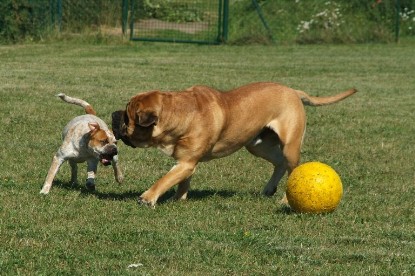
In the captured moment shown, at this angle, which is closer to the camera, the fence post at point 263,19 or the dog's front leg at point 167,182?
the dog's front leg at point 167,182

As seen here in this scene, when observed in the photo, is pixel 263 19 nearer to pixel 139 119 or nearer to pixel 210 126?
pixel 210 126

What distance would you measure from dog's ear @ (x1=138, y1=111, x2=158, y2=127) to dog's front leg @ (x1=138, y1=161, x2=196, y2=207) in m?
0.50

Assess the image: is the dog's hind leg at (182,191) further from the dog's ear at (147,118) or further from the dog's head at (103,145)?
the dog's ear at (147,118)

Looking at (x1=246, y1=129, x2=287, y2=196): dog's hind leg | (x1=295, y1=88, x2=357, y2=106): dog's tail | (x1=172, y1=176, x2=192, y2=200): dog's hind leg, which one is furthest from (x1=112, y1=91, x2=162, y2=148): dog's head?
(x1=295, y1=88, x2=357, y2=106): dog's tail

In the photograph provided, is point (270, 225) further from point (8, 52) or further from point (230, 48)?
point (230, 48)

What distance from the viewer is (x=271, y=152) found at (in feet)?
31.9

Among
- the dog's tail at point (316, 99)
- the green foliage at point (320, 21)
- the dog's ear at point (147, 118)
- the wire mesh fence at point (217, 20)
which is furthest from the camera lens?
the green foliage at point (320, 21)

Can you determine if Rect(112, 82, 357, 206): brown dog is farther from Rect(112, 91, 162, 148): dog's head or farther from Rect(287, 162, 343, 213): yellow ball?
Rect(287, 162, 343, 213): yellow ball

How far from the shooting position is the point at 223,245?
23.1ft

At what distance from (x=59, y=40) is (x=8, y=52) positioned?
341 cm

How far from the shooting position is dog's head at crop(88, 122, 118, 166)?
29.9ft

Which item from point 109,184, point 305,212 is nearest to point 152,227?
point 305,212

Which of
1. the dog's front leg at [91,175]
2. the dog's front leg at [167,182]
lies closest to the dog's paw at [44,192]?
the dog's front leg at [91,175]

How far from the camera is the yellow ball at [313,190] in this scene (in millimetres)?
8203
